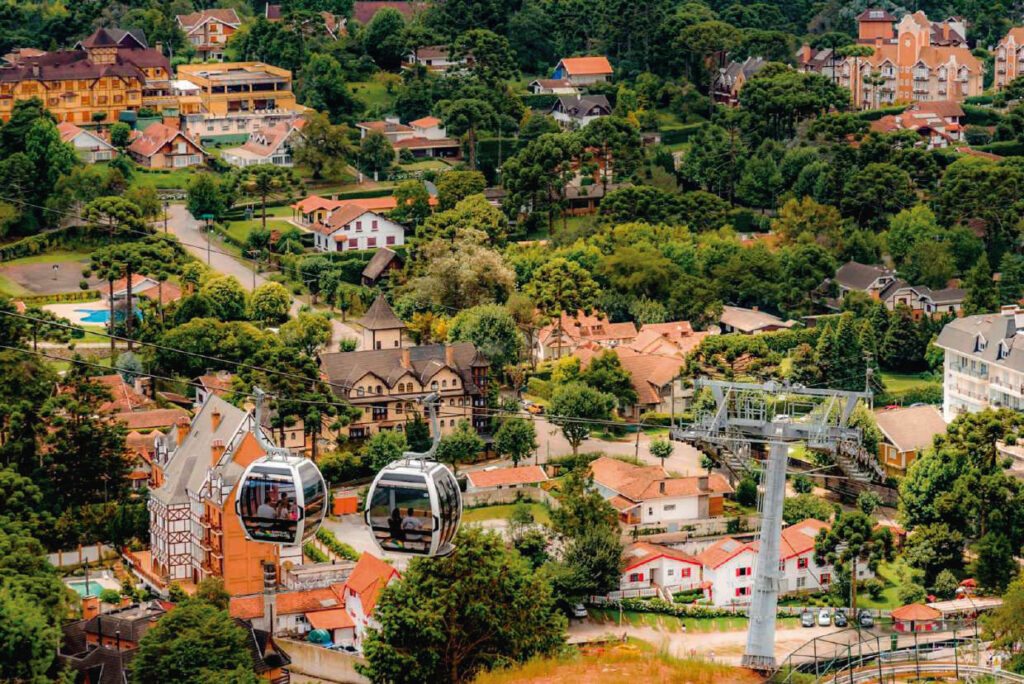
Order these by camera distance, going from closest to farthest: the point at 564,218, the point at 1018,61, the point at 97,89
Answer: the point at 564,218 → the point at 97,89 → the point at 1018,61

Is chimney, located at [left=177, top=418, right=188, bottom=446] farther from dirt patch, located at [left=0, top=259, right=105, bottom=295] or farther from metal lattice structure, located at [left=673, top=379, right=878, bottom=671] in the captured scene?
metal lattice structure, located at [left=673, top=379, right=878, bottom=671]

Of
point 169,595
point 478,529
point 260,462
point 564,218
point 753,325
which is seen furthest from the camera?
point 564,218

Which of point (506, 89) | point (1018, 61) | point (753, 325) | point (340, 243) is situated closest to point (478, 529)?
point (753, 325)

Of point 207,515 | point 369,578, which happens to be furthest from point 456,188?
point 369,578

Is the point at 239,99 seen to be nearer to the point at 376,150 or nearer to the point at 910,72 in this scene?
the point at 376,150

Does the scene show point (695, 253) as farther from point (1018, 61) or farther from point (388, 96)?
point (1018, 61)

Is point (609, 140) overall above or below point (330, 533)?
above

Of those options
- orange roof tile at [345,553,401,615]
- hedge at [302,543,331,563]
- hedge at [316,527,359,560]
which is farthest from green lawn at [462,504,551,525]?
orange roof tile at [345,553,401,615]
